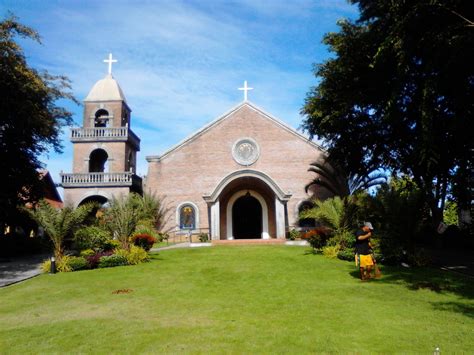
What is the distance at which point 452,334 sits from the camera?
22.0ft

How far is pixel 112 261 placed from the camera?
16.1 meters

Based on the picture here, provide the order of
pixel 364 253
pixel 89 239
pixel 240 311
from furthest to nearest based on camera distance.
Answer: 1. pixel 89 239
2. pixel 364 253
3. pixel 240 311

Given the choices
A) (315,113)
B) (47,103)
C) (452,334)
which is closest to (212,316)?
(452,334)

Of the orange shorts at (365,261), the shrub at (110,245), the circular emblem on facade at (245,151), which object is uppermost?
the circular emblem on facade at (245,151)

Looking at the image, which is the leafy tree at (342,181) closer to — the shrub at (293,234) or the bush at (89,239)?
the shrub at (293,234)

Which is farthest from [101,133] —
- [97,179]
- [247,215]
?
[247,215]

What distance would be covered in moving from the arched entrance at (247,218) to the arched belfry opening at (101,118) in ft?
39.3

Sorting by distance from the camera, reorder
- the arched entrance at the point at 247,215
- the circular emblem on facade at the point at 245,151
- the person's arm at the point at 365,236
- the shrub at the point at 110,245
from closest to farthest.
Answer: the person's arm at the point at 365,236, the shrub at the point at 110,245, the arched entrance at the point at 247,215, the circular emblem on facade at the point at 245,151

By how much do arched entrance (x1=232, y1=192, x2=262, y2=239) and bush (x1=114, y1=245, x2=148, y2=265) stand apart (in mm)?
12529

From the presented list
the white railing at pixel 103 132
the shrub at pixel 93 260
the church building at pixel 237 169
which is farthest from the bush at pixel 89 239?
the white railing at pixel 103 132

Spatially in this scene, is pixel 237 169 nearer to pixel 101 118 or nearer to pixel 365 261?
pixel 101 118

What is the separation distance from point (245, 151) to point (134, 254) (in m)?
14.4

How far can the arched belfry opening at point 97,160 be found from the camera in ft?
103

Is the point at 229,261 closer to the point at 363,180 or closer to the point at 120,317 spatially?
the point at 120,317
